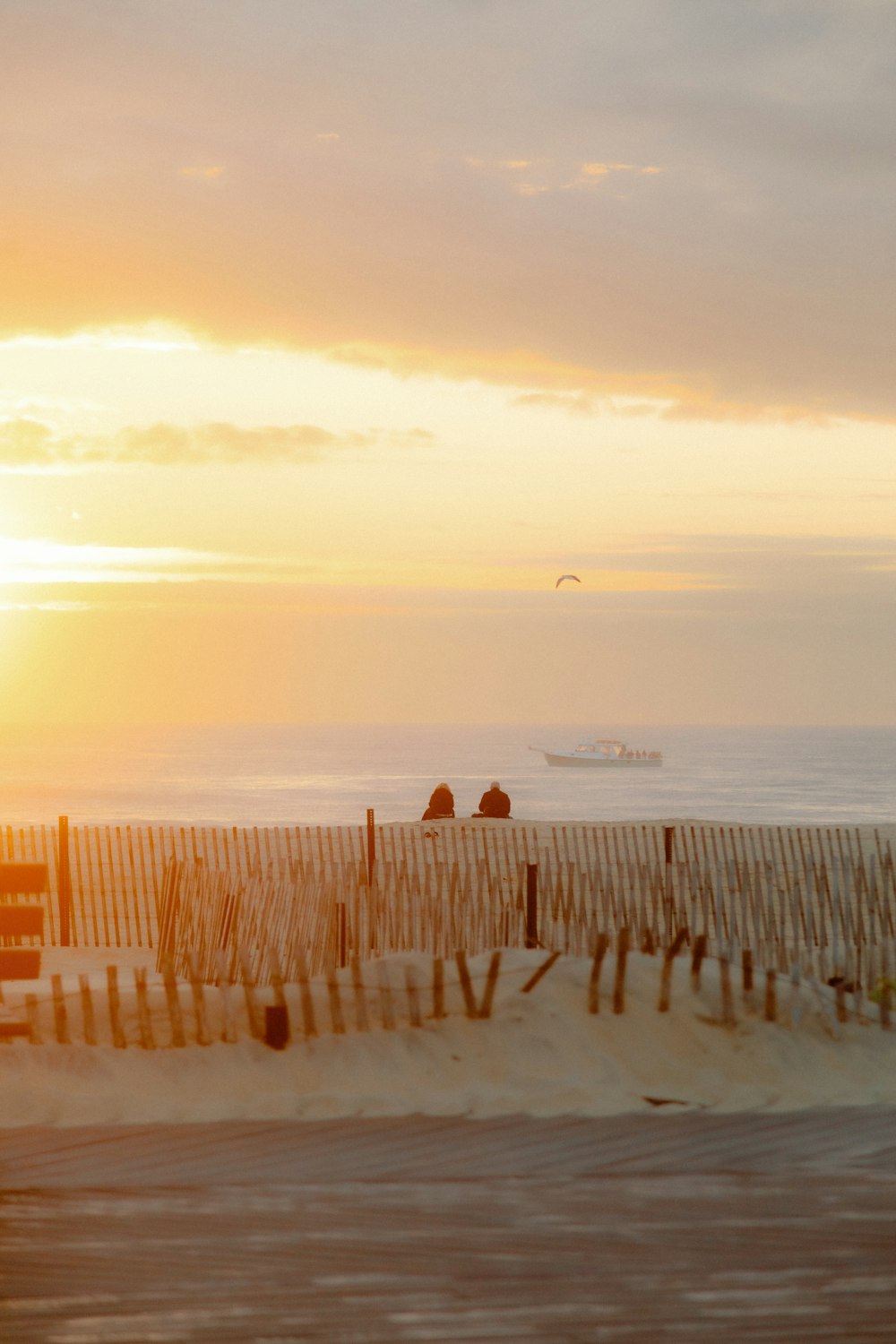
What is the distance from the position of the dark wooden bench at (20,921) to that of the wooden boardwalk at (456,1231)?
1.28 metres

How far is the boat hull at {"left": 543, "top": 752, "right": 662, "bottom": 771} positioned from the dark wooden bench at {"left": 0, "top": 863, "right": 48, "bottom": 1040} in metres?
103

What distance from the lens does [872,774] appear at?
100312mm

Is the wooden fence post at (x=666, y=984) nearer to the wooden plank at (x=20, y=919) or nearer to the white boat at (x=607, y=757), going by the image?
the wooden plank at (x=20, y=919)

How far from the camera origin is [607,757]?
11581 cm

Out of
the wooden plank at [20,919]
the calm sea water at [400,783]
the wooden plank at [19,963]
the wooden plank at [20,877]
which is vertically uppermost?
the wooden plank at [20,877]

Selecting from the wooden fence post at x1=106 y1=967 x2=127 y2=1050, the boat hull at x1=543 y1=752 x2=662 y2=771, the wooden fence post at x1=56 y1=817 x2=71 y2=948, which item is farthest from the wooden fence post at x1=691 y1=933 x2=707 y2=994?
the boat hull at x1=543 y1=752 x2=662 y2=771

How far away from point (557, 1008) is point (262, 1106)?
1.95m

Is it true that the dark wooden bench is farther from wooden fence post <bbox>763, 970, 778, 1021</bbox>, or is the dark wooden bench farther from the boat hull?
the boat hull

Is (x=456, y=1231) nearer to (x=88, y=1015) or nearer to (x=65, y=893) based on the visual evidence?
(x=88, y=1015)

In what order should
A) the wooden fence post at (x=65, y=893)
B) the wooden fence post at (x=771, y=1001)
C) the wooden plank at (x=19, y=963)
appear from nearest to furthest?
1. the wooden plank at (x=19, y=963)
2. the wooden fence post at (x=771, y=1001)
3. the wooden fence post at (x=65, y=893)

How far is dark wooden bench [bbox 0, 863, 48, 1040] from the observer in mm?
8102

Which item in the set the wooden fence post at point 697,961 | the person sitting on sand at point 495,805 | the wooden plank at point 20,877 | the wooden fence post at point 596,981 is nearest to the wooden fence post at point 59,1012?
the wooden plank at point 20,877

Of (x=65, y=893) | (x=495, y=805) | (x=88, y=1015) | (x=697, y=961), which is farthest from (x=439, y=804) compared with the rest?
(x=88, y=1015)

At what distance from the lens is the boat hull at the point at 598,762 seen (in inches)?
4385
